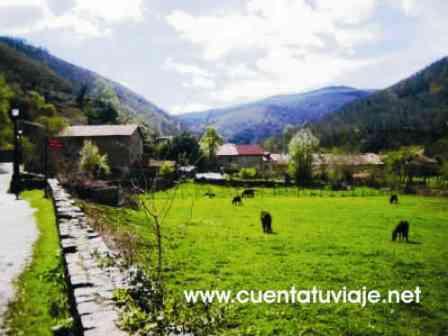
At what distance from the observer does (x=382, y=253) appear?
13.2 m

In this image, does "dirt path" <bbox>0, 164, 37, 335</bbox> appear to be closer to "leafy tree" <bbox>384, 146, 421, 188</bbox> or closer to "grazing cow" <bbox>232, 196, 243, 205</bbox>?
"grazing cow" <bbox>232, 196, 243, 205</bbox>

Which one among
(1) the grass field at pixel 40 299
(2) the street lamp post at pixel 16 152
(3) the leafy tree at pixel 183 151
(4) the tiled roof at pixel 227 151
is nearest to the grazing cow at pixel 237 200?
(3) the leafy tree at pixel 183 151

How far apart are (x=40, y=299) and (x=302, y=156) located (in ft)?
213

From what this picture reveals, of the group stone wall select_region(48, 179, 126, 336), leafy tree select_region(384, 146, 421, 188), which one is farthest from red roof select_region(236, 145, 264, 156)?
stone wall select_region(48, 179, 126, 336)

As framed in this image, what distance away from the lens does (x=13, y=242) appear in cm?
1088

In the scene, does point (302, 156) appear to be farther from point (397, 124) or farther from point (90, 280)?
point (397, 124)

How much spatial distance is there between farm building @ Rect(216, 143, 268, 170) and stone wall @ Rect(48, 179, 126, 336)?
98.6 meters

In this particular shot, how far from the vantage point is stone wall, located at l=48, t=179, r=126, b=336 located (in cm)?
400

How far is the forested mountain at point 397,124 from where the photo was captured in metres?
128

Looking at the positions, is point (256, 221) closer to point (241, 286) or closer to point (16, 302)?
point (241, 286)

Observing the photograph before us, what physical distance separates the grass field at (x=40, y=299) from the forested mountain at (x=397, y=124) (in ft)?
402

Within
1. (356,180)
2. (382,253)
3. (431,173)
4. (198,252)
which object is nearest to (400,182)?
(356,180)

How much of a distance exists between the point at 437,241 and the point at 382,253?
195 inches

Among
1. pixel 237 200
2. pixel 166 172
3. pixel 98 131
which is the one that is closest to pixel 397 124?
pixel 98 131
